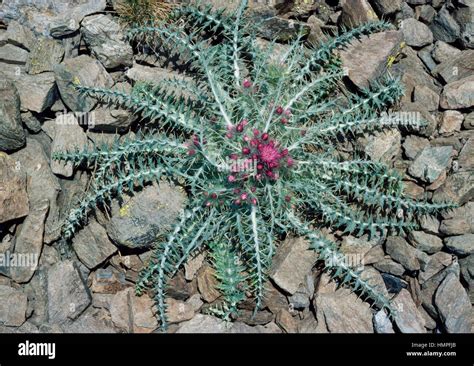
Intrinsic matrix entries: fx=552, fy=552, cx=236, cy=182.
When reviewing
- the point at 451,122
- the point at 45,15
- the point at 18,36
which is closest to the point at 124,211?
the point at 18,36

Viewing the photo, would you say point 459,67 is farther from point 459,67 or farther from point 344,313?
point 344,313

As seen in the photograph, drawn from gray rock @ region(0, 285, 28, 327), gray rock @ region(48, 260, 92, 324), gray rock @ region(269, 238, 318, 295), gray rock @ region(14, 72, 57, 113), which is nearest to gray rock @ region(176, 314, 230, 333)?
gray rock @ region(269, 238, 318, 295)

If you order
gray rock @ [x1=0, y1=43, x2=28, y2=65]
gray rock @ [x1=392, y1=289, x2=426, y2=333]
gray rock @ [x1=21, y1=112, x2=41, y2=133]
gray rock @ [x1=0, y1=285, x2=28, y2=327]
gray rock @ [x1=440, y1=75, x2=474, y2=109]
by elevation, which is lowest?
gray rock @ [x1=0, y1=285, x2=28, y2=327]

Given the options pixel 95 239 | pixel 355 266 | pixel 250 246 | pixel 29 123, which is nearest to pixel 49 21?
pixel 29 123

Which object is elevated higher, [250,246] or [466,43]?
[466,43]

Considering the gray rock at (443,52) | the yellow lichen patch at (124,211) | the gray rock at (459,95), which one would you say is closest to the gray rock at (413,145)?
the gray rock at (459,95)

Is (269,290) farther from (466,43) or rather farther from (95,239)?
(466,43)

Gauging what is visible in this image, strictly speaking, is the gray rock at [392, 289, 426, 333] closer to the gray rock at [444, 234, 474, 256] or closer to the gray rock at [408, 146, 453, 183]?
the gray rock at [444, 234, 474, 256]

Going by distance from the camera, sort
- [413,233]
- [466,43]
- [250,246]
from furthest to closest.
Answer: [466,43] < [413,233] < [250,246]
